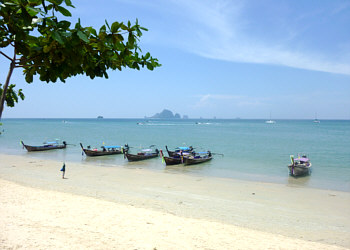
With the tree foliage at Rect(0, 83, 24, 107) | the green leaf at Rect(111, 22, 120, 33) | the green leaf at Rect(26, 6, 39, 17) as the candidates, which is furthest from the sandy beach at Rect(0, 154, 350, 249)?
the green leaf at Rect(26, 6, 39, 17)

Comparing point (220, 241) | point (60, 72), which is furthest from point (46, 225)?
point (60, 72)

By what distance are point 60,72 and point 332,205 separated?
16.1 m

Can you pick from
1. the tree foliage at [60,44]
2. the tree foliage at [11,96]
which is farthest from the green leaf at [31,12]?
the tree foliage at [11,96]

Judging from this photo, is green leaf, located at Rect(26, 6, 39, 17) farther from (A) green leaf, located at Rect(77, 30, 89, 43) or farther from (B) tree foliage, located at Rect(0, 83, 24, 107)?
(B) tree foliage, located at Rect(0, 83, 24, 107)

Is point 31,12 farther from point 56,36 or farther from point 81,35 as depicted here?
point 81,35

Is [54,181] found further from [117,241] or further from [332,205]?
[332,205]

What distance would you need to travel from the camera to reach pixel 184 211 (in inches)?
471

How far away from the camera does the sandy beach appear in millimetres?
7516

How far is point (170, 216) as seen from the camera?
1052 cm

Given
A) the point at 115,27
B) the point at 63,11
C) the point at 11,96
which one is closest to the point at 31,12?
the point at 63,11

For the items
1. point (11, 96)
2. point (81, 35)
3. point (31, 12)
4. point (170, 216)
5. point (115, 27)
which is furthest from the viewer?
point (170, 216)

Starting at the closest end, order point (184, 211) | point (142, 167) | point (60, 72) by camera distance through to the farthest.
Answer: point (60, 72) → point (184, 211) → point (142, 167)

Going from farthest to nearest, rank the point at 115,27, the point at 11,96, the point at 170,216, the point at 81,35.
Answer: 1. the point at 170,216
2. the point at 11,96
3. the point at 115,27
4. the point at 81,35

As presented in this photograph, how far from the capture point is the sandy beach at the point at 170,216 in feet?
24.7
